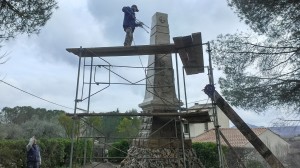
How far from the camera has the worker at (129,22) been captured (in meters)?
8.44

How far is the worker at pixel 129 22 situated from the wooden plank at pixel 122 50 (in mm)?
1185

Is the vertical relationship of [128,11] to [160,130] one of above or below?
above

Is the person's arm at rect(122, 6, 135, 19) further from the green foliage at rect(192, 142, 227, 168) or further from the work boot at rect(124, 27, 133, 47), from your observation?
the green foliage at rect(192, 142, 227, 168)

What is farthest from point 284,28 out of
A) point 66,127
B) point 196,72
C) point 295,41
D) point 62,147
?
point 66,127

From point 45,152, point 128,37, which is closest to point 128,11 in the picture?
point 128,37

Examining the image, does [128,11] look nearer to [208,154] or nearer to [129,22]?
[129,22]

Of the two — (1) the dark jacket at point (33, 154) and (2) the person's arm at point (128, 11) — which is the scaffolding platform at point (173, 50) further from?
(1) the dark jacket at point (33, 154)

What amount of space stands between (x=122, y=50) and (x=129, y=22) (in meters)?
1.78

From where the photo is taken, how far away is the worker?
27.7 feet

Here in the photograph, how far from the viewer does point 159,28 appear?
10453mm

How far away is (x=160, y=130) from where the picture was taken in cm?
927

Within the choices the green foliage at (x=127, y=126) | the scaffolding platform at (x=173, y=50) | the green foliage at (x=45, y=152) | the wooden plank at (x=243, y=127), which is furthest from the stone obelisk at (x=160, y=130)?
the green foliage at (x=127, y=126)

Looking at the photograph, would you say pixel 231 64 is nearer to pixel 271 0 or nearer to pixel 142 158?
pixel 271 0

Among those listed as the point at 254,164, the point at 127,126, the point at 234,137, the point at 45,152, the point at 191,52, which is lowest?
the point at 254,164
